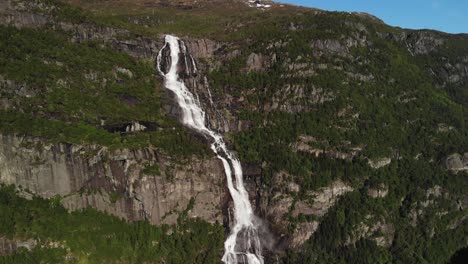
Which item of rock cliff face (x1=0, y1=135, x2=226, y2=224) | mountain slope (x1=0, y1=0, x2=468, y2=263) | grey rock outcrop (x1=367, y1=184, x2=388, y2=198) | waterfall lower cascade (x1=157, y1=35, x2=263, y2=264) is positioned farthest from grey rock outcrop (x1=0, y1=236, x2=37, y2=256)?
grey rock outcrop (x1=367, y1=184, x2=388, y2=198)

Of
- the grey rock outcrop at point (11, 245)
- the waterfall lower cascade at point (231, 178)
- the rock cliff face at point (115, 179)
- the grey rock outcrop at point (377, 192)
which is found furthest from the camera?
the grey rock outcrop at point (377, 192)

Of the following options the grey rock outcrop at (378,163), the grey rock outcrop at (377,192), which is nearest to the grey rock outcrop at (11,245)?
the grey rock outcrop at (377,192)

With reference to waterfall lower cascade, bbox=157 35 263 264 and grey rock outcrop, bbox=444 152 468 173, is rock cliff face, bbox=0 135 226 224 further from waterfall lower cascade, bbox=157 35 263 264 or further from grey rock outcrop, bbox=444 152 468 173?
grey rock outcrop, bbox=444 152 468 173

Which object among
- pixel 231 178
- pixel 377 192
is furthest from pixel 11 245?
pixel 377 192

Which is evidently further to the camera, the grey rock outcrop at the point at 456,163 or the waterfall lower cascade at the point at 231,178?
the grey rock outcrop at the point at 456,163

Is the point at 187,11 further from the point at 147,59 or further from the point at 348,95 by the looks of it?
the point at 348,95

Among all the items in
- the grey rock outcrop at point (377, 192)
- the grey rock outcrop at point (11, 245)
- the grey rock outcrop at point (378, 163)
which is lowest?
the grey rock outcrop at point (11, 245)

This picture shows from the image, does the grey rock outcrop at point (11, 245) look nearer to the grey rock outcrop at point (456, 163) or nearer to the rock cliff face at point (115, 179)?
the rock cliff face at point (115, 179)
